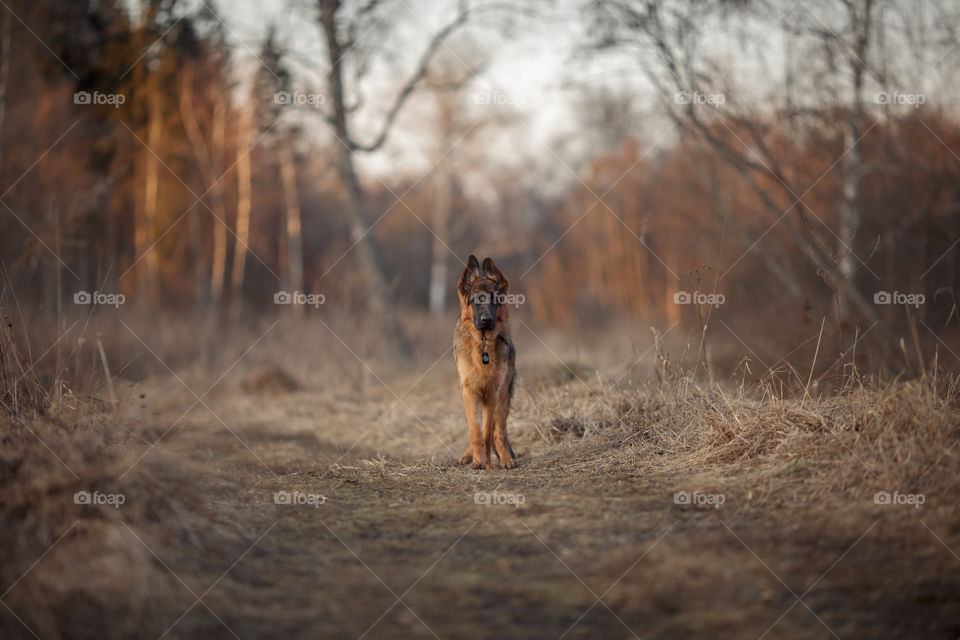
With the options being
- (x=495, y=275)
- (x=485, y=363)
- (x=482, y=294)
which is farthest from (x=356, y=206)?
(x=485, y=363)

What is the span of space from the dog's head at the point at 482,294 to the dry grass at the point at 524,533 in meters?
1.26

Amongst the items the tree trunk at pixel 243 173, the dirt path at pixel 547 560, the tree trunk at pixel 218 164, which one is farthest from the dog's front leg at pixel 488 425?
the tree trunk at pixel 243 173

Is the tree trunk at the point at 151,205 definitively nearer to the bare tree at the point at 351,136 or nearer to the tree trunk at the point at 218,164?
the tree trunk at the point at 218,164

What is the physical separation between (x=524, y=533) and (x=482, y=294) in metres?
2.46

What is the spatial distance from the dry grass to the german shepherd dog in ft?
1.07

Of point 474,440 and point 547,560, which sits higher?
point 474,440

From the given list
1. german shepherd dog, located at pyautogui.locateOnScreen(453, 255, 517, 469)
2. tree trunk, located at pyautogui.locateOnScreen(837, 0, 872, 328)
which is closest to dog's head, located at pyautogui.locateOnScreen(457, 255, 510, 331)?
german shepherd dog, located at pyautogui.locateOnScreen(453, 255, 517, 469)

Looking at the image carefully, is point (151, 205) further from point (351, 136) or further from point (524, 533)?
point (524, 533)

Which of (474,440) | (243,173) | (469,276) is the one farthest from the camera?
(243,173)

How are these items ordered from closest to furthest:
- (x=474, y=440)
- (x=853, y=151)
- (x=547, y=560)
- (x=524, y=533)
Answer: (x=547, y=560), (x=524, y=533), (x=474, y=440), (x=853, y=151)

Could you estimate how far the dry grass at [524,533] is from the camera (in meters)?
3.19

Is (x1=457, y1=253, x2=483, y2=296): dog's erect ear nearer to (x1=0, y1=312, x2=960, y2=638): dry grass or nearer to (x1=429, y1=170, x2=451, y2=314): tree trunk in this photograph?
(x1=0, y1=312, x2=960, y2=638): dry grass

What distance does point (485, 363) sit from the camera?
6246 mm

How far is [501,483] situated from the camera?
5.48 metres
